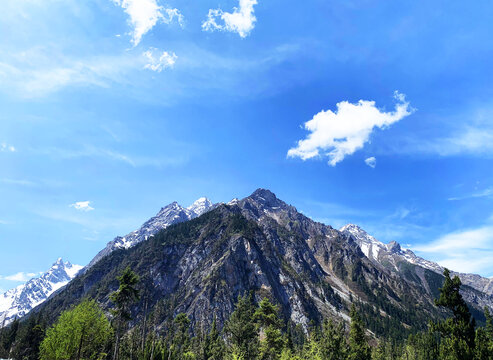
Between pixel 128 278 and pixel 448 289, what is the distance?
1830 inches

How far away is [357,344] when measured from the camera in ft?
164

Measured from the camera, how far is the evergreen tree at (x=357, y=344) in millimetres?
48250

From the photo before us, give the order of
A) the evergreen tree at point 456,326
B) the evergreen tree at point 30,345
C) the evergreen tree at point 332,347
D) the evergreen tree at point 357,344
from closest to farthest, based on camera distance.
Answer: the evergreen tree at point 456,326 → the evergreen tree at point 332,347 → the evergreen tree at point 357,344 → the evergreen tree at point 30,345

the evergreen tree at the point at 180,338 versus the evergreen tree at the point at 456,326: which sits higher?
the evergreen tree at the point at 456,326

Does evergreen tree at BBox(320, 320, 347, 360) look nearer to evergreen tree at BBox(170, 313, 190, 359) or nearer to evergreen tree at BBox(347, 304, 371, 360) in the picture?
evergreen tree at BBox(347, 304, 371, 360)

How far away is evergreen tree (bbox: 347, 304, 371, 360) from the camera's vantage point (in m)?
48.2

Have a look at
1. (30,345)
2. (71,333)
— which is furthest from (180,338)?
(30,345)

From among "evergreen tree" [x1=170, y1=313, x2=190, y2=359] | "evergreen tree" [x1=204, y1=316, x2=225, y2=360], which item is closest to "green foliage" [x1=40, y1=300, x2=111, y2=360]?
"evergreen tree" [x1=204, y1=316, x2=225, y2=360]

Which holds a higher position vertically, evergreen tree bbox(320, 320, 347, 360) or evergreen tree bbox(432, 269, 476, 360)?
evergreen tree bbox(432, 269, 476, 360)

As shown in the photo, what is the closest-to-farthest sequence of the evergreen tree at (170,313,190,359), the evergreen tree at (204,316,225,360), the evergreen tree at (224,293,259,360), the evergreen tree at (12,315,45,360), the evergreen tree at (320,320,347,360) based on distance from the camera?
the evergreen tree at (320,320,347,360) < the evergreen tree at (224,293,259,360) < the evergreen tree at (204,316,225,360) < the evergreen tree at (170,313,190,359) < the evergreen tree at (12,315,45,360)

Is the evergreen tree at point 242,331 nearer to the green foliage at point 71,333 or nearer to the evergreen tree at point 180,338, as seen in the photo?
the green foliage at point 71,333

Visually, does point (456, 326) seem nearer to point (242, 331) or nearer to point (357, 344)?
point (357, 344)

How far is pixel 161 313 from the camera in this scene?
646ft

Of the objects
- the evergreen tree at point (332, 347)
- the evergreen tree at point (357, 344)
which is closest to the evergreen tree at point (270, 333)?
the evergreen tree at point (332, 347)
